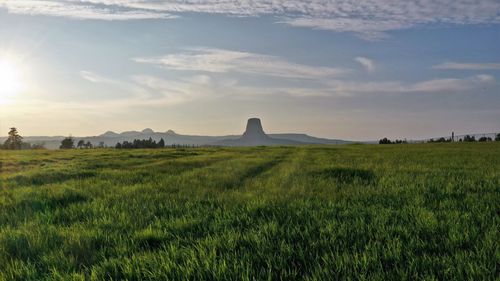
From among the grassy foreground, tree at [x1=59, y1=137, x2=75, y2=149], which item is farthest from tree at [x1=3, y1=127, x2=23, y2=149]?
the grassy foreground

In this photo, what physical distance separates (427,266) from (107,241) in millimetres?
4425

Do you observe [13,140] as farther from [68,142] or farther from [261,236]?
[261,236]

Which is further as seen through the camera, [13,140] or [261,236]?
[13,140]

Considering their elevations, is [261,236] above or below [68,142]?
below

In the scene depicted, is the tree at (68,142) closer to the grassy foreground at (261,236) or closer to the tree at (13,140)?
the tree at (13,140)

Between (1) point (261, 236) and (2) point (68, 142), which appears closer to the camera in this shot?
(1) point (261, 236)

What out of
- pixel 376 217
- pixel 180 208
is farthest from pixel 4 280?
pixel 376 217

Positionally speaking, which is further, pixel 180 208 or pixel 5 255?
pixel 180 208

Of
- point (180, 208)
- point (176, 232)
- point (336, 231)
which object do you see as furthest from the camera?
point (180, 208)

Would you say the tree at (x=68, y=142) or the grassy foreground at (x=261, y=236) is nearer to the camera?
the grassy foreground at (x=261, y=236)

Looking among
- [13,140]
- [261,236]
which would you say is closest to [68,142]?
[13,140]

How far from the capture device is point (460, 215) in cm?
590

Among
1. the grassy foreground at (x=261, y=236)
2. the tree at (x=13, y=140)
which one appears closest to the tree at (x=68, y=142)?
the tree at (x=13, y=140)

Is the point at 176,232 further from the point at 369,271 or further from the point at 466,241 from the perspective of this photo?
the point at 466,241
